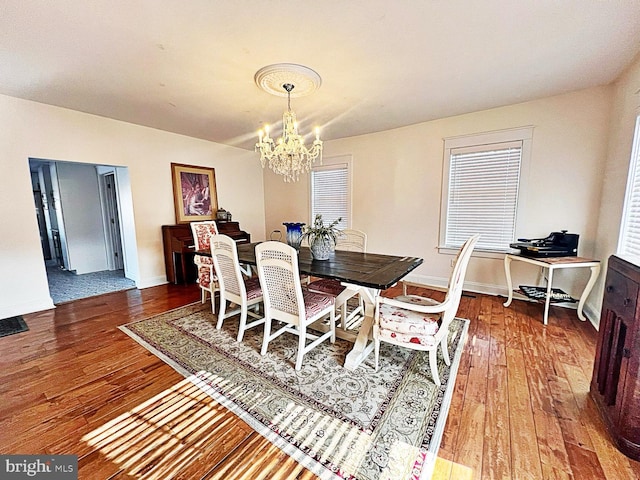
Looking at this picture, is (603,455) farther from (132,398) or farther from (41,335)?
(41,335)

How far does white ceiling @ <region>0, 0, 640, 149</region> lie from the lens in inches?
67.6

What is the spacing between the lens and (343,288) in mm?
2670

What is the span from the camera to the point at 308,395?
1.80 meters

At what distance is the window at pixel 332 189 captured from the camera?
16.1 ft

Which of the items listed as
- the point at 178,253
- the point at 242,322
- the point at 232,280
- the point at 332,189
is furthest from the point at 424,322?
the point at 178,253

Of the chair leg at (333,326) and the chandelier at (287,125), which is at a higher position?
the chandelier at (287,125)

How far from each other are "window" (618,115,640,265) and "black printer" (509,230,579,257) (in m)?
0.50

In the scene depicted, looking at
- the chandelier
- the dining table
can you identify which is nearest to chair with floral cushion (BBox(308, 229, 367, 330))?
the dining table

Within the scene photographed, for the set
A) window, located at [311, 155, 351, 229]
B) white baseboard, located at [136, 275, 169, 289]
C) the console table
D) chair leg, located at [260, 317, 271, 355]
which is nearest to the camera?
chair leg, located at [260, 317, 271, 355]

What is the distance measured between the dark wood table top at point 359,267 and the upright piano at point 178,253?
1.87m

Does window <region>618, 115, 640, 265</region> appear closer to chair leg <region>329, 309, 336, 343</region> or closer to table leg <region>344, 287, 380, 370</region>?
table leg <region>344, 287, 380, 370</region>

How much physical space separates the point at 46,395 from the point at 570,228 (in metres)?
5.19

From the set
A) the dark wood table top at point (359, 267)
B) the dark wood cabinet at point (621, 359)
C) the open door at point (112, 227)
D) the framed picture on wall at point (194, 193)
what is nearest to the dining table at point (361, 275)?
the dark wood table top at point (359, 267)

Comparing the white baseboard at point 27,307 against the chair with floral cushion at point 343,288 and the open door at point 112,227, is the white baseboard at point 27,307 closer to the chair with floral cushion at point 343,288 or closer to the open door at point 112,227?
the open door at point 112,227
